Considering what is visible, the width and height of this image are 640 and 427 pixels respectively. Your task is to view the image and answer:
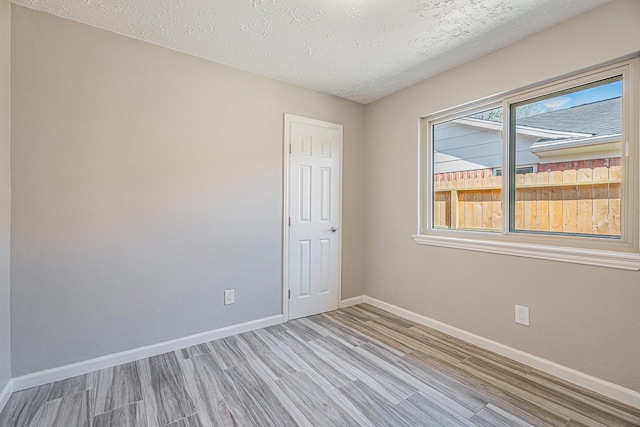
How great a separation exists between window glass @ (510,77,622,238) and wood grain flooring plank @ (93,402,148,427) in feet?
9.43

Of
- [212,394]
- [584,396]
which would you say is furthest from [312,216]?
[584,396]

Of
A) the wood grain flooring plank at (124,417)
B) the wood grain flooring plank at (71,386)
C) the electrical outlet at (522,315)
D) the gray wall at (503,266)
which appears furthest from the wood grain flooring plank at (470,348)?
the wood grain flooring plank at (71,386)

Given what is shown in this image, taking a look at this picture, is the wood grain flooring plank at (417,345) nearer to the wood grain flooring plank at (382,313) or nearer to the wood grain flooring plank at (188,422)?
the wood grain flooring plank at (382,313)

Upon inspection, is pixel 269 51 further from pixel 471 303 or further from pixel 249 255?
pixel 471 303

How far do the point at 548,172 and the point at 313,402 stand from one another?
7.58ft

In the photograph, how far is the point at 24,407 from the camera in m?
1.71

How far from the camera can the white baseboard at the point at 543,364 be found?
1.75m

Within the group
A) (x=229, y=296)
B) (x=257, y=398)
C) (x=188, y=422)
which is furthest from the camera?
(x=229, y=296)

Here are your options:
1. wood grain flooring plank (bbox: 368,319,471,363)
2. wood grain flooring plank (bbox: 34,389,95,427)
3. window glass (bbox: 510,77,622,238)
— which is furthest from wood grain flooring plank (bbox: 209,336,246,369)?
window glass (bbox: 510,77,622,238)

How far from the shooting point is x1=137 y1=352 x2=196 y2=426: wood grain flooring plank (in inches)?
66.5

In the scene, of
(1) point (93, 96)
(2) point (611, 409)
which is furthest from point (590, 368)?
(1) point (93, 96)

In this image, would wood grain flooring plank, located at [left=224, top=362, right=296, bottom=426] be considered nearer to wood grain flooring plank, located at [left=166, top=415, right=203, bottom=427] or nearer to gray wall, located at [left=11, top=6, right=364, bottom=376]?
wood grain flooring plank, located at [left=166, top=415, right=203, bottom=427]

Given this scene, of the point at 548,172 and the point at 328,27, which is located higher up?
the point at 328,27

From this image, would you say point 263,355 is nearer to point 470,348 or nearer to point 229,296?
point 229,296
